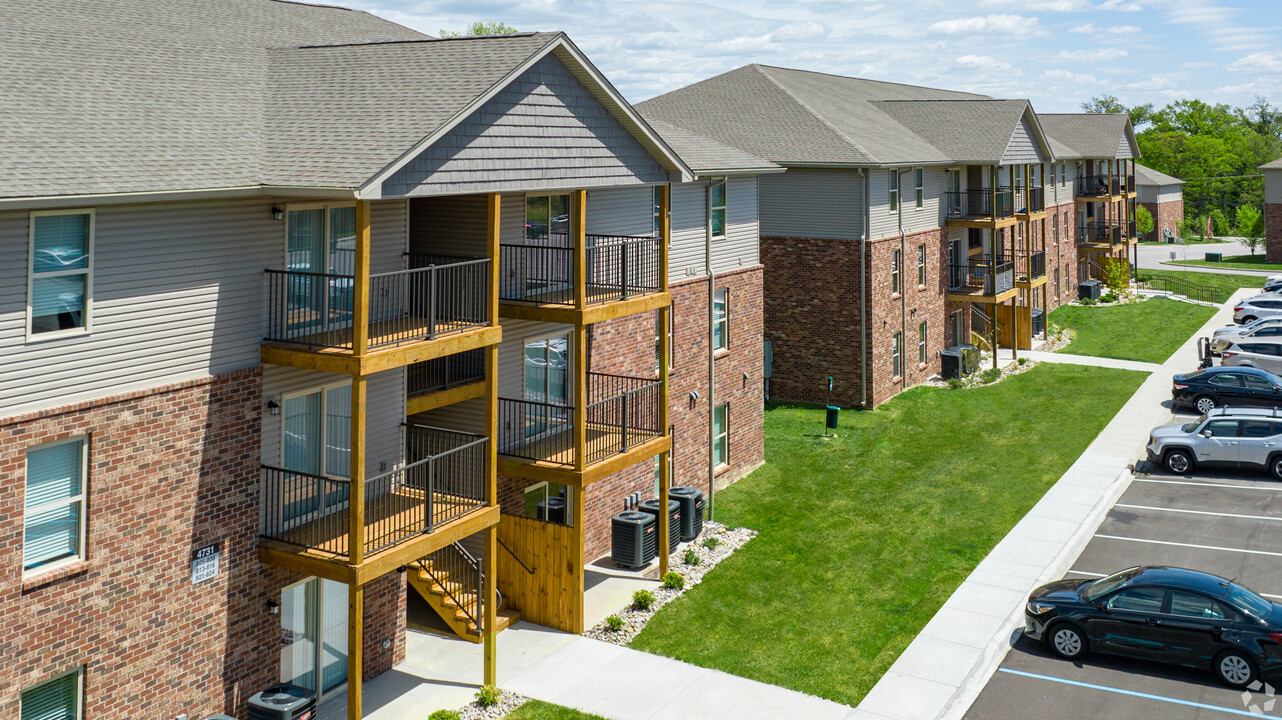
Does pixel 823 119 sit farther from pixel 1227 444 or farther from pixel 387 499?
pixel 387 499

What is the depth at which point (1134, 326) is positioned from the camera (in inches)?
2016

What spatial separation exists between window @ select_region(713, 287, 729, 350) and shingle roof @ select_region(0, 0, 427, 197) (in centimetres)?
1181

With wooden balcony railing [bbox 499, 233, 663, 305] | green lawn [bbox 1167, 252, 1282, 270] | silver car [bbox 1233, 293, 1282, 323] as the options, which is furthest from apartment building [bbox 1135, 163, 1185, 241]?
wooden balcony railing [bbox 499, 233, 663, 305]

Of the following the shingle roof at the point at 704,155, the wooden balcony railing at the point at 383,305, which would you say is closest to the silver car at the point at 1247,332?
the shingle roof at the point at 704,155

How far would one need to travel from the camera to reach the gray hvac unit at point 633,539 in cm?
2183

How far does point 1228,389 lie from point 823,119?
1537 centimetres

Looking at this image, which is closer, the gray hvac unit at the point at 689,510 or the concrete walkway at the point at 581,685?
the concrete walkway at the point at 581,685

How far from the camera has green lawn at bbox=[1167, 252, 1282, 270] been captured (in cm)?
7606

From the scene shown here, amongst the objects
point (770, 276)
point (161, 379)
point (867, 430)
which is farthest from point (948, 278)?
point (161, 379)

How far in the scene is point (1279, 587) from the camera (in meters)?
20.8

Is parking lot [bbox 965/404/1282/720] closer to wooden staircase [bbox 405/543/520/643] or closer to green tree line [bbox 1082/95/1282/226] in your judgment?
wooden staircase [bbox 405/543/520/643]

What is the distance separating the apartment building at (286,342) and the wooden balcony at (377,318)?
0.20 ft

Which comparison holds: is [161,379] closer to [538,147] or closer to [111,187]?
[111,187]

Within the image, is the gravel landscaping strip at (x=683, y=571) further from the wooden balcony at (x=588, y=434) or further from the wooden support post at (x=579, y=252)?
the wooden support post at (x=579, y=252)
